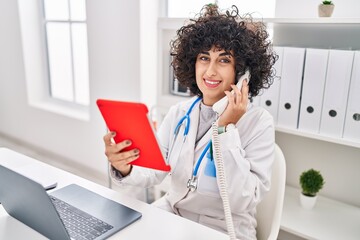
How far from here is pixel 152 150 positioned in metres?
0.96

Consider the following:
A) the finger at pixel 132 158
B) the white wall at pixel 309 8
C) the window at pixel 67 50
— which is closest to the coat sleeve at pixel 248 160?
the finger at pixel 132 158

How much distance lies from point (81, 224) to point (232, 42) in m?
0.75

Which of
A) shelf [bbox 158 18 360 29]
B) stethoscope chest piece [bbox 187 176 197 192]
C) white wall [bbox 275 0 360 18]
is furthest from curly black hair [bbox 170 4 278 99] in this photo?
white wall [bbox 275 0 360 18]

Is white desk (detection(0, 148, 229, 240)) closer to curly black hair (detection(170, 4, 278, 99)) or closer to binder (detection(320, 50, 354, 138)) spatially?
curly black hair (detection(170, 4, 278, 99))

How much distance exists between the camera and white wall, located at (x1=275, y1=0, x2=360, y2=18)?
153 cm

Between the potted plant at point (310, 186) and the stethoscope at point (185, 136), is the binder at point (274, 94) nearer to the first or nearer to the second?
the potted plant at point (310, 186)

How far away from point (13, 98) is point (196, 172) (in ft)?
9.95

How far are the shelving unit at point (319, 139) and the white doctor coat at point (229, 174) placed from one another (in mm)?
434

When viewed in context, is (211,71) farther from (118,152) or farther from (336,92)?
(336,92)

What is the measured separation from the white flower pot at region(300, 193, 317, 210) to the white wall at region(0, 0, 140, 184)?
127cm

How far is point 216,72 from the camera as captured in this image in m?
1.15

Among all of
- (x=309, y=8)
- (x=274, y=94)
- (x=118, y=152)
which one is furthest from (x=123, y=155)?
(x=309, y=8)

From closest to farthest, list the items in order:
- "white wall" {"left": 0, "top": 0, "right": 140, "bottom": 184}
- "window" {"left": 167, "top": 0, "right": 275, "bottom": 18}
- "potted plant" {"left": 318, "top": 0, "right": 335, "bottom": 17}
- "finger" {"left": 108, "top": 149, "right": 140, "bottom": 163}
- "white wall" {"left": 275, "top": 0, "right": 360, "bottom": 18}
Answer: "finger" {"left": 108, "top": 149, "right": 140, "bottom": 163}, "potted plant" {"left": 318, "top": 0, "right": 335, "bottom": 17}, "white wall" {"left": 275, "top": 0, "right": 360, "bottom": 18}, "window" {"left": 167, "top": 0, "right": 275, "bottom": 18}, "white wall" {"left": 0, "top": 0, "right": 140, "bottom": 184}

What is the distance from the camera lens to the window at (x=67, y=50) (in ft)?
9.68
